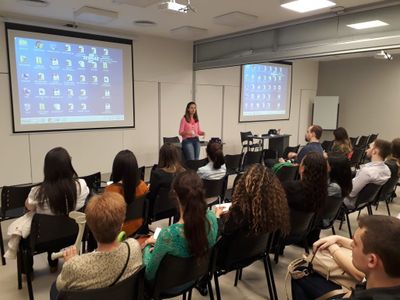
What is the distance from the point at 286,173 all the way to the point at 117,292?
2876 mm

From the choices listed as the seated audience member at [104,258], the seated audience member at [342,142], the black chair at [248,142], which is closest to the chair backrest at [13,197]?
the seated audience member at [104,258]

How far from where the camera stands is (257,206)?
1987 millimetres

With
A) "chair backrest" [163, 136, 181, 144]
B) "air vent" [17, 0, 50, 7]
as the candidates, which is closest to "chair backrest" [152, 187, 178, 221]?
"air vent" [17, 0, 50, 7]

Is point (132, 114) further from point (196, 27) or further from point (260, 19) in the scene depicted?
point (260, 19)

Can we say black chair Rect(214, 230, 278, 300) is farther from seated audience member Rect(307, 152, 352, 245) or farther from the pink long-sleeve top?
the pink long-sleeve top

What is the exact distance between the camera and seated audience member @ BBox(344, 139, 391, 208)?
3330 millimetres

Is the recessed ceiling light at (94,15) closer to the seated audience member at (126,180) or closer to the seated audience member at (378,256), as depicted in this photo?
the seated audience member at (126,180)

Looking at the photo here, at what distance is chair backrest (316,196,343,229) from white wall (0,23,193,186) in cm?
469

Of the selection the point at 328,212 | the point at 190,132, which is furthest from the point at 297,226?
the point at 190,132

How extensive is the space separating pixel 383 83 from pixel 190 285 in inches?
370

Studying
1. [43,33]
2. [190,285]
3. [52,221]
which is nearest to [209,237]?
[190,285]

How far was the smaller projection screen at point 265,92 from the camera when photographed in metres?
8.66

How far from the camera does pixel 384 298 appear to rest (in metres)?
1.07

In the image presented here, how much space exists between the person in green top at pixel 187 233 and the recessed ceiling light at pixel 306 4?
12.2ft
